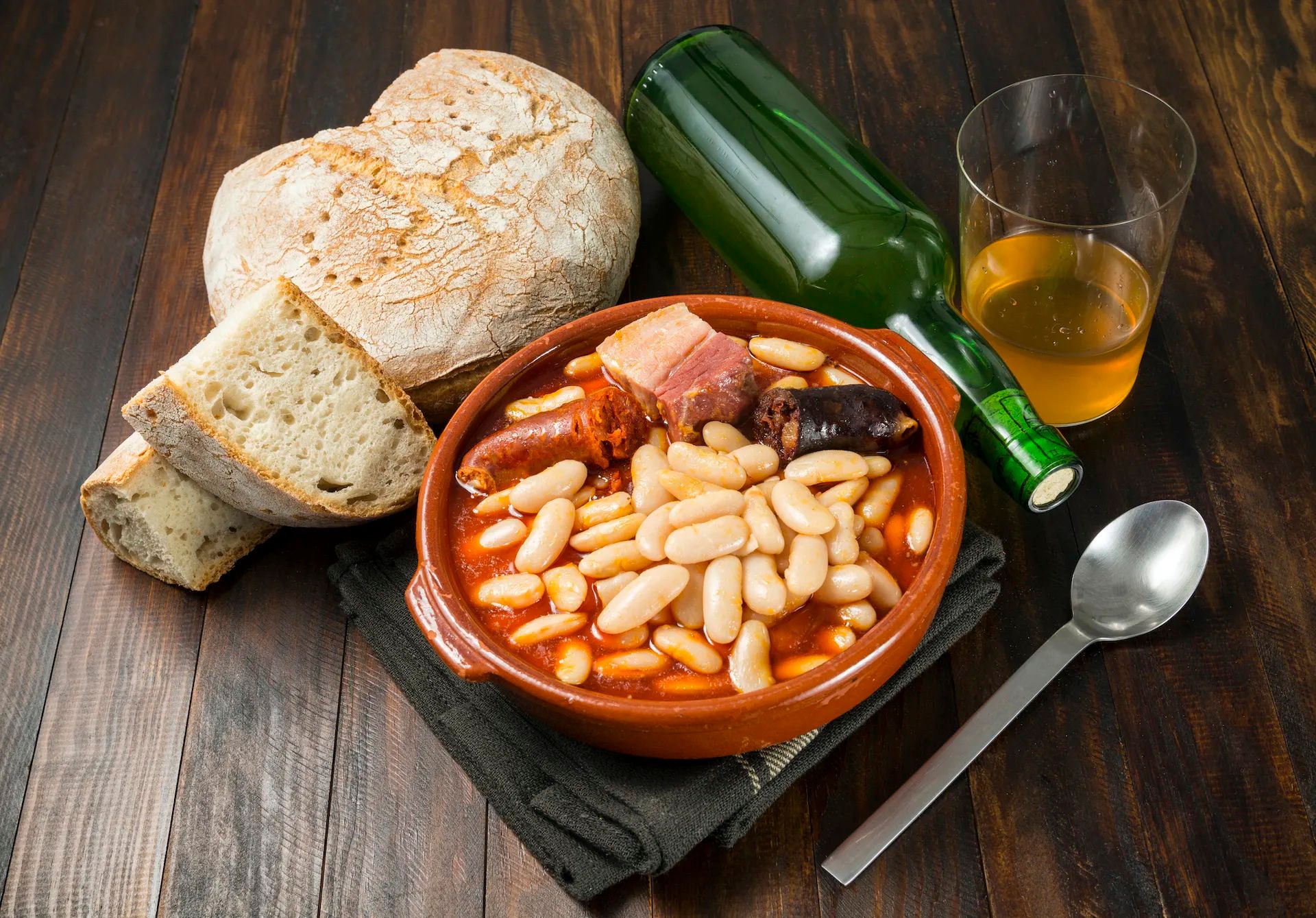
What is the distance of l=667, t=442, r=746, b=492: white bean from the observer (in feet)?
5.49

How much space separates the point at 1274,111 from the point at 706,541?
6.09 feet

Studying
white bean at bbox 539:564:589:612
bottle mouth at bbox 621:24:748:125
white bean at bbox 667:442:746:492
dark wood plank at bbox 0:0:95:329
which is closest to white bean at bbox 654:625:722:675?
white bean at bbox 539:564:589:612

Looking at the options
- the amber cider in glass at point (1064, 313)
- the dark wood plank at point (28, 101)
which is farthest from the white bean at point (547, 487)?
the dark wood plank at point (28, 101)

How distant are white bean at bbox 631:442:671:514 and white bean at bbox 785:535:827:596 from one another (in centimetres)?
21

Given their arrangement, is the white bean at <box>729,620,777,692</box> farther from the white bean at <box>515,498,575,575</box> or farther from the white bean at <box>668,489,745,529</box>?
the white bean at <box>515,498,575,575</box>

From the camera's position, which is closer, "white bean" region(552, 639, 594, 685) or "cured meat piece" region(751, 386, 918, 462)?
"white bean" region(552, 639, 594, 685)

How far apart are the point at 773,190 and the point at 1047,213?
54 centimetres

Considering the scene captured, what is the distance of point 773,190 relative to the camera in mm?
2234

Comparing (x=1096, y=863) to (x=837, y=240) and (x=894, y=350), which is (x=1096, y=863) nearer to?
(x=894, y=350)

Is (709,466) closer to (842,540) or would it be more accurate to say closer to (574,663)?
(842,540)

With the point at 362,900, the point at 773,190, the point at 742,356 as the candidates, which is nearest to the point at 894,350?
the point at 742,356

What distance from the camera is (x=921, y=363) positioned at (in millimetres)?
1835

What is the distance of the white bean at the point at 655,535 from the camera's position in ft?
5.26

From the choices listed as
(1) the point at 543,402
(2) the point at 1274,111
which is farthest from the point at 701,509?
(2) the point at 1274,111
